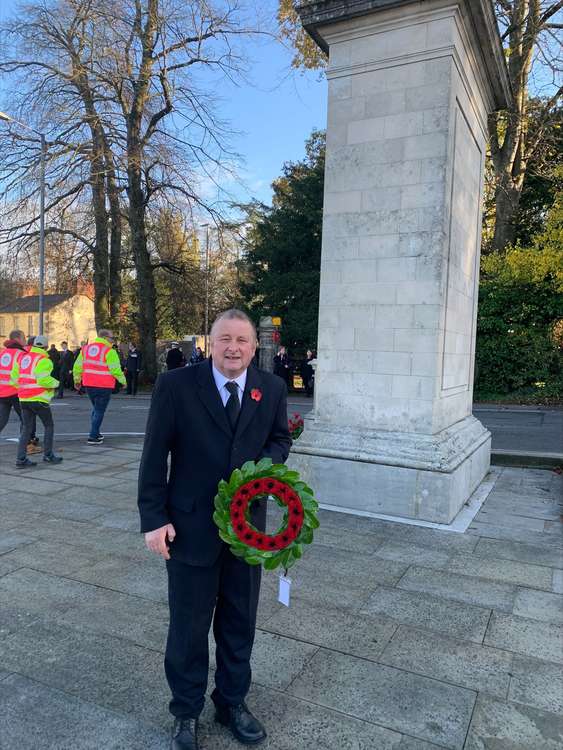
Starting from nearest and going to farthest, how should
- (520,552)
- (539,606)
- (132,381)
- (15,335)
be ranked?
(539,606), (520,552), (15,335), (132,381)

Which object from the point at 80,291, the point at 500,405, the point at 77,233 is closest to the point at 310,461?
the point at 500,405

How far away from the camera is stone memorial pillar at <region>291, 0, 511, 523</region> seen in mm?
5598

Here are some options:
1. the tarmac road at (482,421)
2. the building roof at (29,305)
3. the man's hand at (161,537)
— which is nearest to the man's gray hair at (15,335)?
the tarmac road at (482,421)

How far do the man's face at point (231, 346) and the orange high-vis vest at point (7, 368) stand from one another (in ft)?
20.8

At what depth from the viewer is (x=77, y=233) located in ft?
75.0

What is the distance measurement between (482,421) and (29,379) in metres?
10.9

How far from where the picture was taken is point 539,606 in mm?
3748

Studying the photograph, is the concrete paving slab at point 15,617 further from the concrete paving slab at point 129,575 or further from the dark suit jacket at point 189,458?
the dark suit jacket at point 189,458

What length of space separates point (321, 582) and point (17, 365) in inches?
225

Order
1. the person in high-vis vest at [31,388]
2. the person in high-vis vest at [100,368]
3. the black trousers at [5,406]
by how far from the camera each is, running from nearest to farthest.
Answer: the person in high-vis vest at [31,388] < the black trousers at [5,406] < the person in high-vis vest at [100,368]

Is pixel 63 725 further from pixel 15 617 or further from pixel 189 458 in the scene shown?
pixel 189 458

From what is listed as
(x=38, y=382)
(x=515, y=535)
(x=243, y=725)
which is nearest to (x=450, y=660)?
(x=243, y=725)

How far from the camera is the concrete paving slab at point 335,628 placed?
3188 mm

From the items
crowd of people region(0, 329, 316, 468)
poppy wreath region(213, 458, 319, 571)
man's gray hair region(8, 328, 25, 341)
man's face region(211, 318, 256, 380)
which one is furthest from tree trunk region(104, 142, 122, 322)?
poppy wreath region(213, 458, 319, 571)
